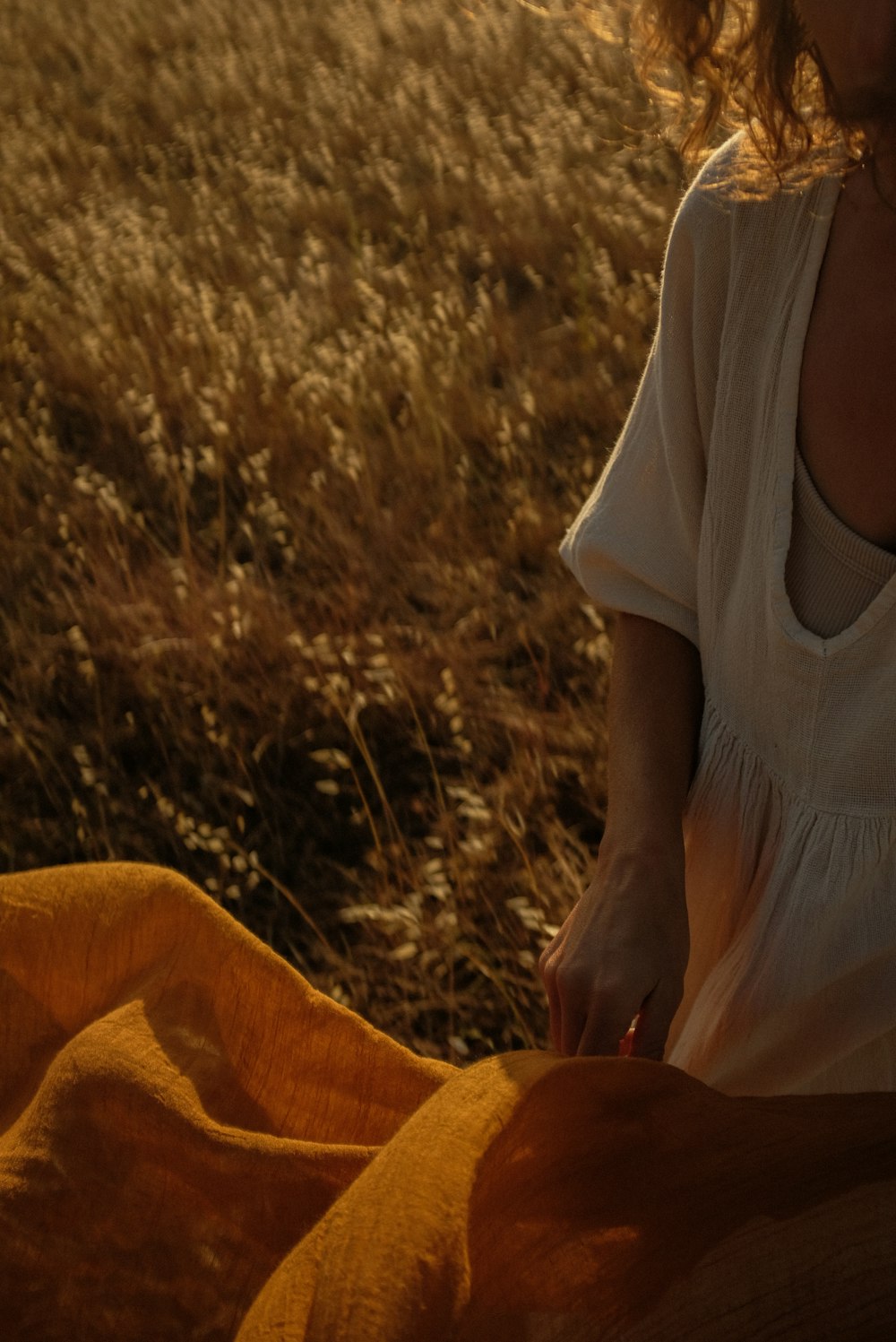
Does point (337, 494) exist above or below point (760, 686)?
below

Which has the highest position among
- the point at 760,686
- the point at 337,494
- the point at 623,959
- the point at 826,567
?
the point at 826,567

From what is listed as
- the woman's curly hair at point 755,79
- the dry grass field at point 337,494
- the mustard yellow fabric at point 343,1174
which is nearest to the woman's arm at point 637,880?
the mustard yellow fabric at point 343,1174

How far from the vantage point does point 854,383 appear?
3.85ft

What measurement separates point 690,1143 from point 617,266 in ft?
12.8

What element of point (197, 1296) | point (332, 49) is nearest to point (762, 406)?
point (197, 1296)

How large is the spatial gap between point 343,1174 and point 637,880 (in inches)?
15.7

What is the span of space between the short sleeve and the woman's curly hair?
6 cm

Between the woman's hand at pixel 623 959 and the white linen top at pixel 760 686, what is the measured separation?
89 mm

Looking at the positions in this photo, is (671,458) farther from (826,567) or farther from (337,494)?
(337,494)

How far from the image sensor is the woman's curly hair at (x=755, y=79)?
→ 1.21 meters

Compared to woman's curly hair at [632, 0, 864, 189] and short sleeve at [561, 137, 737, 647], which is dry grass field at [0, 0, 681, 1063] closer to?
woman's curly hair at [632, 0, 864, 189]

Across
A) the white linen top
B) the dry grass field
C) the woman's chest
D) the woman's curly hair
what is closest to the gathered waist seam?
the white linen top

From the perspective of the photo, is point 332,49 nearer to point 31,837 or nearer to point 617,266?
point 617,266

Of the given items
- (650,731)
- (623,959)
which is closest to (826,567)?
(650,731)
